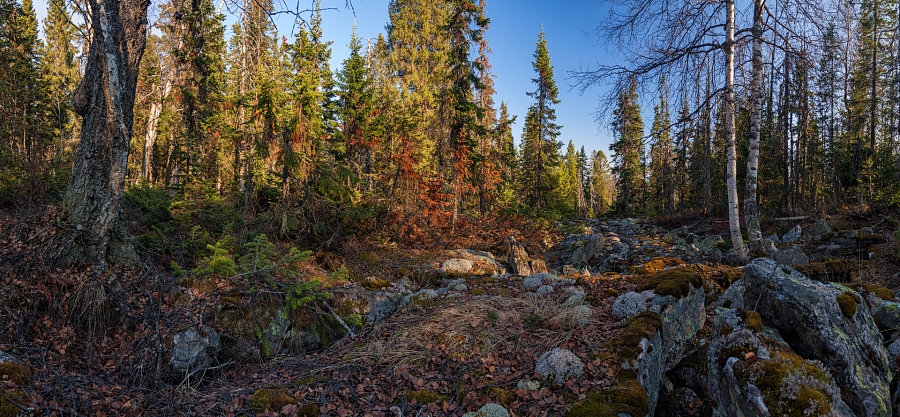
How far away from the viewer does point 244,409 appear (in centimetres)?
323

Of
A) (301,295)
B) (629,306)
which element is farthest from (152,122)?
(629,306)

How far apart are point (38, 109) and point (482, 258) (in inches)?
834

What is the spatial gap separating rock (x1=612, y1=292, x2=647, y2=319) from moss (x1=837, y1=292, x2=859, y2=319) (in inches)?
66.0

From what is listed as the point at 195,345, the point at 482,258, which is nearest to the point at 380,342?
the point at 195,345

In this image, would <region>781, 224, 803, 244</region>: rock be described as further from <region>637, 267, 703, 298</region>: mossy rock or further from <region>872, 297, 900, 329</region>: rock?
<region>637, 267, 703, 298</region>: mossy rock

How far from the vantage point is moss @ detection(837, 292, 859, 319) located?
3.55 m

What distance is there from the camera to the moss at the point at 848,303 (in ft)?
11.7

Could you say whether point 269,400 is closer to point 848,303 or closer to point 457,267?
point 848,303

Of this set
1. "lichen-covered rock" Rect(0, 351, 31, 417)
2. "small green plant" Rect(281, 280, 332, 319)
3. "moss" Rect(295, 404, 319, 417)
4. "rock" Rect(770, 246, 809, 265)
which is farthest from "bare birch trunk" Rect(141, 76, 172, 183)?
"rock" Rect(770, 246, 809, 265)

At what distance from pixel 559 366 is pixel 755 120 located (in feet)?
30.6

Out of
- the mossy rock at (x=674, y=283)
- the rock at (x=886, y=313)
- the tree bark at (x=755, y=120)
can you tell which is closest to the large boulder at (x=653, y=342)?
the mossy rock at (x=674, y=283)

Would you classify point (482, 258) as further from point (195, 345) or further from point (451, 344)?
point (195, 345)

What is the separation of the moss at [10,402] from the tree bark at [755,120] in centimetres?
1214

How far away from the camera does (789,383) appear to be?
8.53 ft
